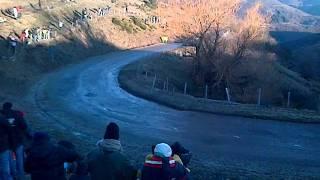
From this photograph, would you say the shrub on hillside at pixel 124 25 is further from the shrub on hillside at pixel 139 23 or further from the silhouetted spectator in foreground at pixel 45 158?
the silhouetted spectator in foreground at pixel 45 158

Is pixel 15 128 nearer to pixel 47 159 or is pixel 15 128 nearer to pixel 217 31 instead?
pixel 47 159

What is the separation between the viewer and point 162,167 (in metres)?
7.07

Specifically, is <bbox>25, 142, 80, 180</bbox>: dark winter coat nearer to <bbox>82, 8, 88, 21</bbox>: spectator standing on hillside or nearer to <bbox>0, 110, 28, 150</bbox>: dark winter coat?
<bbox>0, 110, 28, 150</bbox>: dark winter coat

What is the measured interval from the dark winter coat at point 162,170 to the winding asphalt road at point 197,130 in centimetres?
655

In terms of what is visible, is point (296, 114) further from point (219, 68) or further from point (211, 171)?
point (219, 68)

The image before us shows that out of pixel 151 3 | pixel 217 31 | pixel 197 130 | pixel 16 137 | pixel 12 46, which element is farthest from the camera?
pixel 151 3

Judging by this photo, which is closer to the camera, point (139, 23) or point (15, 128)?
point (15, 128)

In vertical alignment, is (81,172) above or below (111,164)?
below

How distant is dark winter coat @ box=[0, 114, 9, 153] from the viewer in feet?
28.6

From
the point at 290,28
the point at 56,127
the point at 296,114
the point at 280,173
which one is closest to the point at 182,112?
the point at 296,114

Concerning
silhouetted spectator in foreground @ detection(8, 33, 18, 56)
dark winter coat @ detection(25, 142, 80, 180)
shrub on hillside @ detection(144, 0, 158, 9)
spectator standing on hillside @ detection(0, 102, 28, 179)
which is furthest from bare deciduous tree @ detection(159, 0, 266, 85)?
shrub on hillside @ detection(144, 0, 158, 9)

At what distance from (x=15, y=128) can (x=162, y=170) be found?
3.91 metres

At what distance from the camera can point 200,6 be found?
40938 mm

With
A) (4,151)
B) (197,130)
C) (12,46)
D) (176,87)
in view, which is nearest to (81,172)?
(4,151)
